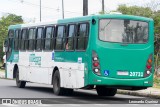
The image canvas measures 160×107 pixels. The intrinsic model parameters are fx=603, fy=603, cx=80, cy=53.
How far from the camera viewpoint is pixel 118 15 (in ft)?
69.2

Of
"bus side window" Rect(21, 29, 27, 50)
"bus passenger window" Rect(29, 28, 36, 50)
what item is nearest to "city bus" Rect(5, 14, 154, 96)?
"bus passenger window" Rect(29, 28, 36, 50)

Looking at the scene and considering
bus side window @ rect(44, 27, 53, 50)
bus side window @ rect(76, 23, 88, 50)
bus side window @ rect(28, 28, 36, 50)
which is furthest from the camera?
bus side window @ rect(28, 28, 36, 50)

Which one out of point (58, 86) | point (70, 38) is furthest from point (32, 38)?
point (70, 38)

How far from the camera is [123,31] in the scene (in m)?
21.1

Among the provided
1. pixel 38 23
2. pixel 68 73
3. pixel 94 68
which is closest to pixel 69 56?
pixel 68 73

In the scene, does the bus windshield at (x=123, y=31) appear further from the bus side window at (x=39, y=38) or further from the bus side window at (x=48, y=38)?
the bus side window at (x=39, y=38)

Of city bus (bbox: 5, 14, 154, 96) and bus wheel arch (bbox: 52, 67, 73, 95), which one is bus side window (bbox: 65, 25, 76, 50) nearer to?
city bus (bbox: 5, 14, 154, 96)

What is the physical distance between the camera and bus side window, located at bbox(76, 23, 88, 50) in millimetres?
21208

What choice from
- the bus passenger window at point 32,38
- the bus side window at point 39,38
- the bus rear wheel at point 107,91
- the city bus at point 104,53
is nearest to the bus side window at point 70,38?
the city bus at point 104,53

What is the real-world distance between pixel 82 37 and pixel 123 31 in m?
1.50

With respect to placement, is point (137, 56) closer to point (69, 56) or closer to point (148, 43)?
point (148, 43)

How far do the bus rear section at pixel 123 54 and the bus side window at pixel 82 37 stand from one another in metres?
0.62

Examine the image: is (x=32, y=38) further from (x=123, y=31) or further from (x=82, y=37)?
(x=123, y=31)

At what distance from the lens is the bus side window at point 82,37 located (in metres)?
21.2
